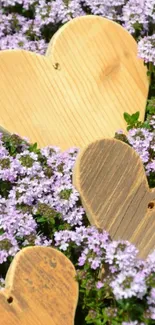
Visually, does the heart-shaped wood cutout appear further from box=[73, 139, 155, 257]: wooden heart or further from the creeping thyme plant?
box=[73, 139, 155, 257]: wooden heart

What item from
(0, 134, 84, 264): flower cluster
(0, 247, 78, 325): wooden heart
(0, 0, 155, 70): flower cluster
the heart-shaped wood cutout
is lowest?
(0, 247, 78, 325): wooden heart

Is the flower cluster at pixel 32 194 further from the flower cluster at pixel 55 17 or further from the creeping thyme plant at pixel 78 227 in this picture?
the flower cluster at pixel 55 17

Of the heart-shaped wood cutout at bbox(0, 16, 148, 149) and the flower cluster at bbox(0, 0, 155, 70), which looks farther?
the flower cluster at bbox(0, 0, 155, 70)

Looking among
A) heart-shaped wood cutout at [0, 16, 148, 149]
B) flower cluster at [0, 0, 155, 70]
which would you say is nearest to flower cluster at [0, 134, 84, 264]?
heart-shaped wood cutout at [0, 16, 148, 149]

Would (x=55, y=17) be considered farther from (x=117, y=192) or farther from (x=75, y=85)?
(x=117, y=192)

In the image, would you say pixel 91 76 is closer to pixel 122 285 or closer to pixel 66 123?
pixel 66 123

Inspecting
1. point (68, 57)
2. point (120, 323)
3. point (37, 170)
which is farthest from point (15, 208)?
point (68, 57)

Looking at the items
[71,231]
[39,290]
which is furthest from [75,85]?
Result: [39,290]
